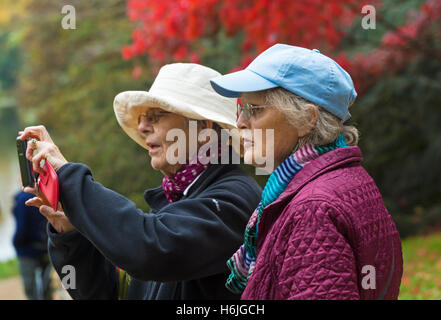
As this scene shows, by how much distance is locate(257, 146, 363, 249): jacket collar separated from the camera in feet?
5.23

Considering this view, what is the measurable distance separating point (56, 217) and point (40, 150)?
0.40 m

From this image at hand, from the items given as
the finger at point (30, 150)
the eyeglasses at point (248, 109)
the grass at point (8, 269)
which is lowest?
the grass at point (8, 269)

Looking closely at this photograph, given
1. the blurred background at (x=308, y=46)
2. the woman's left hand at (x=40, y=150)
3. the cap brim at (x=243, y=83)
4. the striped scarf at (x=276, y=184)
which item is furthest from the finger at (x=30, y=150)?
the blurred background at (x=308, y=46)

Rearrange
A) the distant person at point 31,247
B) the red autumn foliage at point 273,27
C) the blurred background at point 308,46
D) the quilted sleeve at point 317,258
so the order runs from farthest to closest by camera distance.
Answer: the blurred background at point 308,46 → the distant person at point 31,247 → the red autumn foliage at point 273,27 → the quilted sleeve at point 317,258

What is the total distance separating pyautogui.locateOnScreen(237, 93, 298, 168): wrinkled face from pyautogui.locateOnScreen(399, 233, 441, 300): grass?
2.94m

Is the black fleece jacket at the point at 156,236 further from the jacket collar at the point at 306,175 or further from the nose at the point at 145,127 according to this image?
the jacket collar at the point at 306,175

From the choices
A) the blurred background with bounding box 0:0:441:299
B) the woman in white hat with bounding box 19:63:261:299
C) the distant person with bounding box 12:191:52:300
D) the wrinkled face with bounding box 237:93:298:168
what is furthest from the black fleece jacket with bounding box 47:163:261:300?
the distant person with bounding box 12:191:52:300

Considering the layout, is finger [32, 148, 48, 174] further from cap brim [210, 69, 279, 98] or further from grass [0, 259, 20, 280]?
grass [0, 259, 20, 280]

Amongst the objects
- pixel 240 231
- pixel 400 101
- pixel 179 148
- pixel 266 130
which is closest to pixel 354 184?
pixel 266 130

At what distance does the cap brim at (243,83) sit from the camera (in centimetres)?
170

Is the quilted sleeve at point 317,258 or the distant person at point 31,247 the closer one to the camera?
the quilted sleeve at point 317,258

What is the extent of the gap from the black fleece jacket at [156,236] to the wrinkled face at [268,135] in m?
0.38

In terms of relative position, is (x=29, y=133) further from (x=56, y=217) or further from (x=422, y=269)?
(x=422, y=269)

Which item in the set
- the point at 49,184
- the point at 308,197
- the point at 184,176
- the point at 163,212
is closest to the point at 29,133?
the point at 49,184
